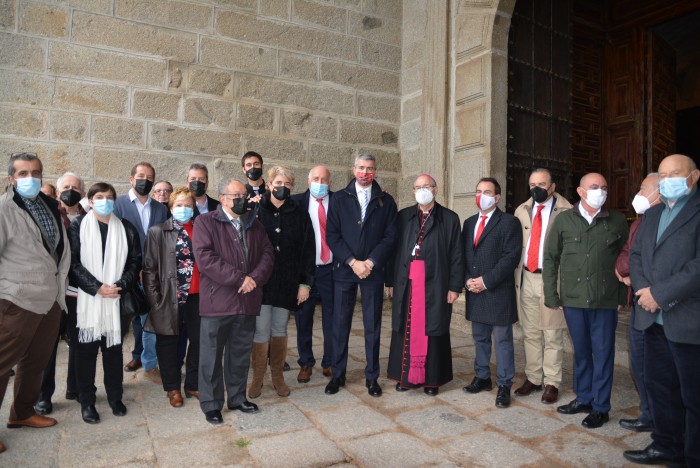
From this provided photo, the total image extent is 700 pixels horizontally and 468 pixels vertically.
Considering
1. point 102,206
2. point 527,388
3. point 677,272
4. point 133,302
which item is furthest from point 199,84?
point 677,272

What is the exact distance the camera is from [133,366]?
4.12 meters

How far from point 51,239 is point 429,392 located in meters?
2.63

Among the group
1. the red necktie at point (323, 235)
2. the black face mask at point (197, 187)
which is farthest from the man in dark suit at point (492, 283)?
the black face mask at point (197, 187)

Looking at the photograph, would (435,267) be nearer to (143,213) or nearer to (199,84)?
(143,213)

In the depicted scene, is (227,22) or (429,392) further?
(227,22)

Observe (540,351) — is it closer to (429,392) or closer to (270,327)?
(429,392)

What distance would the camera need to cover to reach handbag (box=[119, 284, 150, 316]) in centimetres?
324

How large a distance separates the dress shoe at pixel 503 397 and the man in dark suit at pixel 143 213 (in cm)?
251

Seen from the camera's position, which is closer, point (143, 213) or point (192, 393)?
point (192, 393)

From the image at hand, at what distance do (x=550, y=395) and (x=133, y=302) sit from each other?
2857 millimetres

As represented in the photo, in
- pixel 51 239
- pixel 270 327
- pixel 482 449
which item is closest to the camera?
pixel 482 449

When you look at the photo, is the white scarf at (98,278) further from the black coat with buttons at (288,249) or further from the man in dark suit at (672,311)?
the man in dark suit at (672,311)

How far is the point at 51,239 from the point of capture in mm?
2883

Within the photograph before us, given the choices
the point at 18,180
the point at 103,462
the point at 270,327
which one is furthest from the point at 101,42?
the point at 103,462
